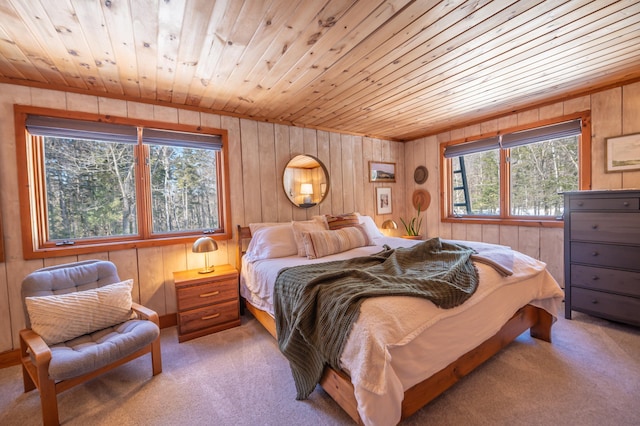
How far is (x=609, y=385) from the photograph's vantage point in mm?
1774

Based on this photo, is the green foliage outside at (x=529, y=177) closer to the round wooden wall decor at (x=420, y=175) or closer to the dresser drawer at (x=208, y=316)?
the round wooden wall decor at (x=420, y=175)

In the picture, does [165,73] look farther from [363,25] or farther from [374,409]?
[374,409]

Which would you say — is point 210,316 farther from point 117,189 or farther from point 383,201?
point 383,201

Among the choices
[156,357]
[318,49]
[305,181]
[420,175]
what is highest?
[318,49]

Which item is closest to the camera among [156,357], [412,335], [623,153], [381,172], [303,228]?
[412,335]

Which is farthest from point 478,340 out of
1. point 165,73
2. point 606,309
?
point 165,73

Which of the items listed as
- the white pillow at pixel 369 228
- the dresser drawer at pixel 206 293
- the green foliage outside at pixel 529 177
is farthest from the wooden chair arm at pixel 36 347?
the green foliage outside at pixel 529 177

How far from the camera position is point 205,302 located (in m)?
2.63

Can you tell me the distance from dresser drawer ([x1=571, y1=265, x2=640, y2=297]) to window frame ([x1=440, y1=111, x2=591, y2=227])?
722 mm

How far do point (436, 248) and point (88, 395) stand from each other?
2.76 metres

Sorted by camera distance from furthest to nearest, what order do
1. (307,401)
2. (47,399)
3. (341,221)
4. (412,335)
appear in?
(341,221)
(307,401)
(47,399)
(412,335)

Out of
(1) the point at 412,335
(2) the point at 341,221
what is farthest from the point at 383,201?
(1) the point at 412,335

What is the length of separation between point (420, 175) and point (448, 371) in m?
3.51

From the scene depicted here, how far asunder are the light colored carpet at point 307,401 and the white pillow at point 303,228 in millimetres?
963
